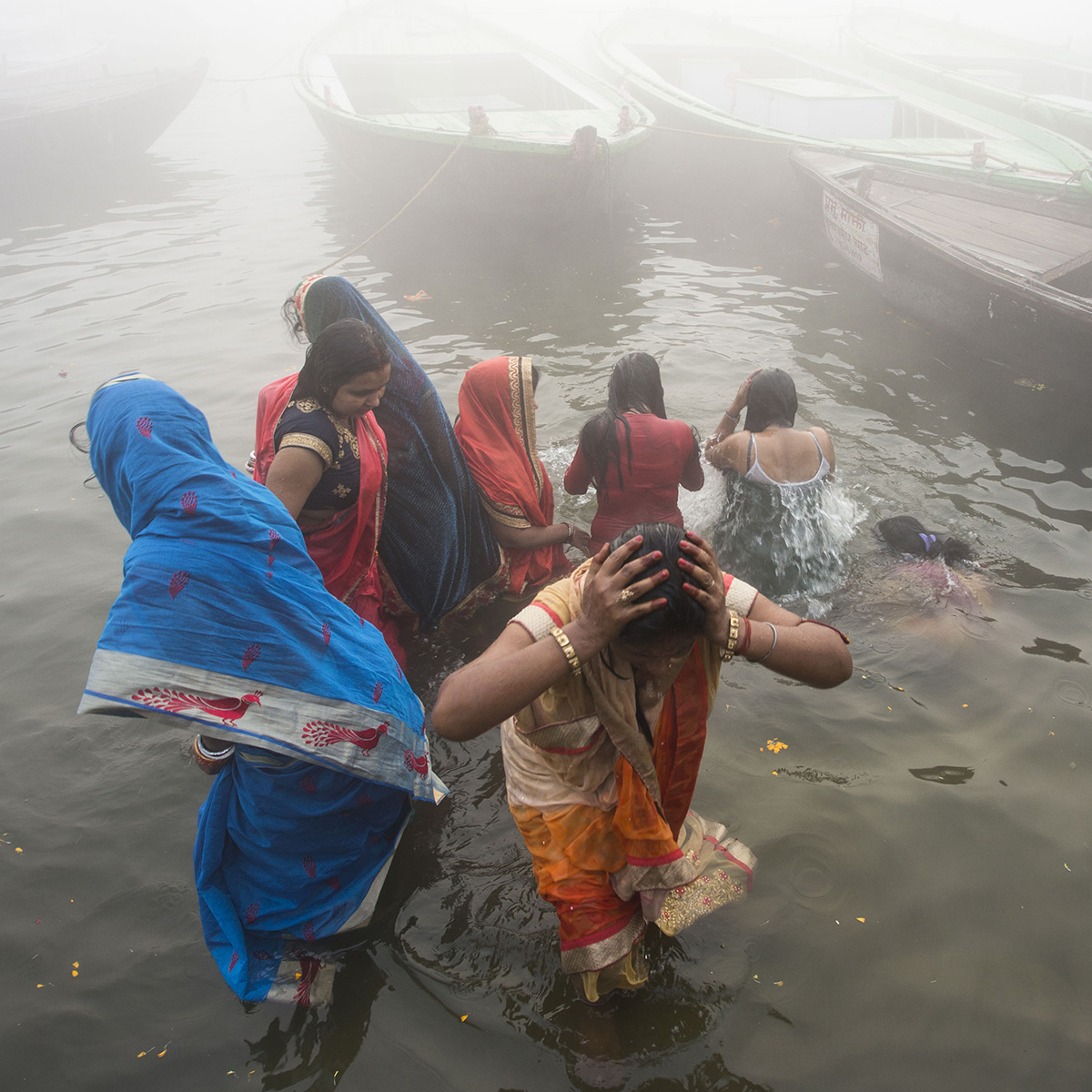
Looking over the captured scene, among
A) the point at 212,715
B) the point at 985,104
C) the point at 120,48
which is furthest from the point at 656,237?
the point at 120,48

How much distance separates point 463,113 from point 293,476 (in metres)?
11.6

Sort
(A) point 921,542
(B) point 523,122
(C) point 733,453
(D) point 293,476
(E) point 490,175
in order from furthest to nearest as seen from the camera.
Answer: (B) point 523,122
(E) point 490,175
(A) point 921,542
(C) point 733,453
(D) point 293,476

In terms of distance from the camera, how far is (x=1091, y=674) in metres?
3.26

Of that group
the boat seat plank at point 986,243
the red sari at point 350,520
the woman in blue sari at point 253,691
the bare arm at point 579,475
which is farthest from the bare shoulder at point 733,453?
the boat seat plank at point 986,243

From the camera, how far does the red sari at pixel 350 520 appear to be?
8.87 ft

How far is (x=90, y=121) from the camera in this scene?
14.9 meters

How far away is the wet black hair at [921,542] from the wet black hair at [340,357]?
2.78m

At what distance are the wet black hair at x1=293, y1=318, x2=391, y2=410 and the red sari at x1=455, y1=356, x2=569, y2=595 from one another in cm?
75

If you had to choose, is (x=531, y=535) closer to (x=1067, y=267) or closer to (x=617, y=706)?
(x=617, y=706)

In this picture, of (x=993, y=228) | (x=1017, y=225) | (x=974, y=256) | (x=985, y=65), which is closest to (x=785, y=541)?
(x=974, y=256)

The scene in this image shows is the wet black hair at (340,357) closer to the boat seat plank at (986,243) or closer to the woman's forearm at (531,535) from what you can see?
the woman's forearm at (531,535)

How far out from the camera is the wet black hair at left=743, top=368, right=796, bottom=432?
3.48 meters

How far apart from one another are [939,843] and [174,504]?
2.65m

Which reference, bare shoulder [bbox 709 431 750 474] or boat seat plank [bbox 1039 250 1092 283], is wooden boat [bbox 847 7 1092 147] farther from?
bare shoulder [bbox 709 431 750 474]
